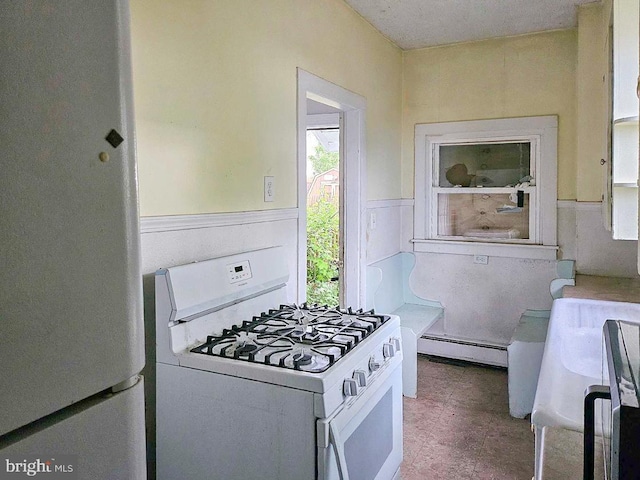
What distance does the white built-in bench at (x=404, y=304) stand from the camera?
10.1 ft

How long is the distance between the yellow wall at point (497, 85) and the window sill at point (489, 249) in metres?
Answer: 0.39

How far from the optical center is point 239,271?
6.03 ft

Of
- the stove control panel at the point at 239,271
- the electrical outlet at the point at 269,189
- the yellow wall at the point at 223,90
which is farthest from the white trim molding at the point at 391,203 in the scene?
the stove control panel at the point at 239,271

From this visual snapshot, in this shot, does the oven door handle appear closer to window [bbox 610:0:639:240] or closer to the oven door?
the oven door

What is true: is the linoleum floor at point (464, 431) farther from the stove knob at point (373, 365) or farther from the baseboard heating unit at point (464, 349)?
the stove knob at point (373, 365)

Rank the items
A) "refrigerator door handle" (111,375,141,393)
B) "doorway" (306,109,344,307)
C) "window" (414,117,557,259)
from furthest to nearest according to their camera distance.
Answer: "doorway" (306,109,344,307), "window" (414,117,557,259), "refrigerator door handle" (111,375,141,393)

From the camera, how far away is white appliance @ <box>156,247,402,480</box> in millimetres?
1343

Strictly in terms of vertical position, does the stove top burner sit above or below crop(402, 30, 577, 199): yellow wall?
below

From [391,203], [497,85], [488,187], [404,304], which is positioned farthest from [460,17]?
[404,304]

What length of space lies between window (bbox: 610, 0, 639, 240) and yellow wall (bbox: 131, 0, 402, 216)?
4.54 ft

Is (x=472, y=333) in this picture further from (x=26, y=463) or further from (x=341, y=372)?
(x=26, y=463)

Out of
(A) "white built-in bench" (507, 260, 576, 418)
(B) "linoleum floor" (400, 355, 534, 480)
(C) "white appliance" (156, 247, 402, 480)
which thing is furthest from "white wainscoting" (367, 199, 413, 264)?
(C) "white appliance" (156, 247, 402, 480)

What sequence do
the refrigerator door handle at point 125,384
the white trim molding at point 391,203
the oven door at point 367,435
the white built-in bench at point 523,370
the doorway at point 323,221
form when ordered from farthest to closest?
1. the doorway at point 323,221
2. the white trim molding at point 391,203
3. the white built-in bench at point 523,370
4. the oven door at point 367,435
5. the refrigerator door handle at point 125,384

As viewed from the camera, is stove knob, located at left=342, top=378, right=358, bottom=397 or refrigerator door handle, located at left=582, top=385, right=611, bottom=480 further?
stove knob, located at left=342, top=378, right=358, bottom=397
